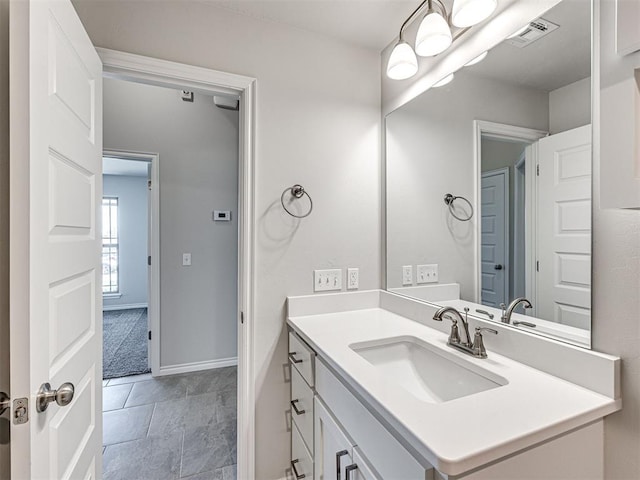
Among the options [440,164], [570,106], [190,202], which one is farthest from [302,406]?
[190,202]

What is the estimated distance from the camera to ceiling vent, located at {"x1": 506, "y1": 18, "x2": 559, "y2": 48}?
1.03 meters

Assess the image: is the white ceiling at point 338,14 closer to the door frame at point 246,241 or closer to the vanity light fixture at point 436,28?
the vanity light fixture at point 436,28

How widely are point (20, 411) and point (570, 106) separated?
1725mm

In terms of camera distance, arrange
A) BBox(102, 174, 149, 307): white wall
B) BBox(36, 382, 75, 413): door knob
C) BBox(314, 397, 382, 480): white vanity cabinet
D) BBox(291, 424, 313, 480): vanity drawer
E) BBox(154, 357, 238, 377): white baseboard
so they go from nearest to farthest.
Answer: BBox(36, 382, 75, 413): door knob
BBox(314, 397, 382, 480): white vanity cabinet
BBox(291, 424, 313, 480): vanity drawer
BBox(154, 357, 238, 377): white baseboard
BBox(102, 174, 149, 307): white wall

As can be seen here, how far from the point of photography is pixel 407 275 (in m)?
1.72

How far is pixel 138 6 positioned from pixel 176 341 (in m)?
2.62

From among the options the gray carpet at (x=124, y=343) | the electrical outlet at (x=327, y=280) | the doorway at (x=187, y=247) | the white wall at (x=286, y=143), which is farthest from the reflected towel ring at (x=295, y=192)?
the gray carpet at (x=124, y=343)

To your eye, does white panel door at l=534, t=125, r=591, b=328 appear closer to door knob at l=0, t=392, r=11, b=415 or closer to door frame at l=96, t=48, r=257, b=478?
door frame at l=96, t=48, r=257, b=478

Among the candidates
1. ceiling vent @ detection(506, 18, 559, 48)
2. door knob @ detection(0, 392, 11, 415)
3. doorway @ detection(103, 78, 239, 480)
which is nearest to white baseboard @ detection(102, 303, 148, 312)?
doorway @ detection(103, 78, 239, 480)

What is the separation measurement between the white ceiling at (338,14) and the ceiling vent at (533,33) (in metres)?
0.58

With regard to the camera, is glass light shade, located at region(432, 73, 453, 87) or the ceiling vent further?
glass light shade, located at region(432, 73, 453, 87)

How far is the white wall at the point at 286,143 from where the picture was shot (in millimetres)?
1489

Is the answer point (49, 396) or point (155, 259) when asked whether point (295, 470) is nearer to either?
point (49, 396)

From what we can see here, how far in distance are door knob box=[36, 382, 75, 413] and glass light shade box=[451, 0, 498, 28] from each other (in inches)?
69.4
